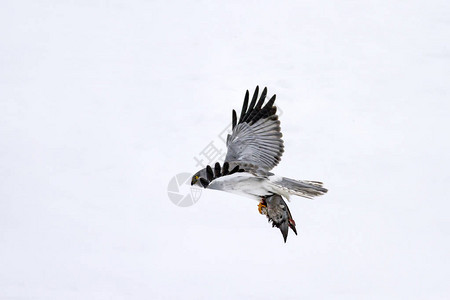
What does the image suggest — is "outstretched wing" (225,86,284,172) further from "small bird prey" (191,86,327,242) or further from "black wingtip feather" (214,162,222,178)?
"black wingtip feather" (214,162,222,178)

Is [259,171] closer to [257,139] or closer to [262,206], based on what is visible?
[262,206]

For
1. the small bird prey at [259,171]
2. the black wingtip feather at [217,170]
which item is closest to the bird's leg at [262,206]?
the small bird prey at [259,171]

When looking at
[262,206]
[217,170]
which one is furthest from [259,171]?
[217,170]

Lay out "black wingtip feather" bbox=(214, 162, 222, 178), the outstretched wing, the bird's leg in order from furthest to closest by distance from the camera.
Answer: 1. the outstretched wing
2. the bird's leg
3. "black wingtip feather" bbox=(214, 162, 222, 178)

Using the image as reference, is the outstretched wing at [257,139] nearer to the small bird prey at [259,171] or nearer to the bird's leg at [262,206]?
the small bird prey at [259,171]

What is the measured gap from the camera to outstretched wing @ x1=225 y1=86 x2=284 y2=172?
5.27 meters

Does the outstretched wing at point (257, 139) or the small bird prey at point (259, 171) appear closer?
the small bird prey at point (259, 171)

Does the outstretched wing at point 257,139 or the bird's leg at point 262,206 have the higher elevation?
the outstretched wing at point 257,139

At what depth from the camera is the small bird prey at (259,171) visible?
4477 mm

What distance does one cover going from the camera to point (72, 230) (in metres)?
4.77

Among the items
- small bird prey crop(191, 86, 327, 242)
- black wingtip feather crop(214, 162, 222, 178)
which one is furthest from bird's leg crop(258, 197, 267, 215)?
black wingtip feather crop(214, 162, 222, 178)

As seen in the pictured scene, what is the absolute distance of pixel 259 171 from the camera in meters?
4.99

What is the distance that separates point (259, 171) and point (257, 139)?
1.73 feet

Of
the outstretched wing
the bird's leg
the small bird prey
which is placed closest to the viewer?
the small bird prey
